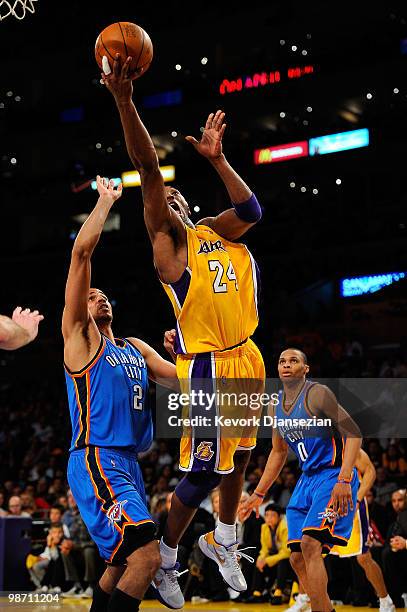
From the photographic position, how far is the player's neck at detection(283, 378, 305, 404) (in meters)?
7.87

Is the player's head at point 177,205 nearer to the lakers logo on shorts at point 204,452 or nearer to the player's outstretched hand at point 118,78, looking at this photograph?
the player's outstretched hand at point 118,78

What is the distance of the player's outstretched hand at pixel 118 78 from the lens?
4938mm

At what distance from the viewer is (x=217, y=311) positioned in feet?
17.9

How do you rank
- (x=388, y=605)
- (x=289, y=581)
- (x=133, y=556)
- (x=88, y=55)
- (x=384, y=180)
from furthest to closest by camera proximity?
(x=88, y=55) → (x=384, y=180) → (x=289, y=581) → (x=388, y=605) → (x=133, y=556)

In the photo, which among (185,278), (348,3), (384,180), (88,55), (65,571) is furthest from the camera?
(88,55)

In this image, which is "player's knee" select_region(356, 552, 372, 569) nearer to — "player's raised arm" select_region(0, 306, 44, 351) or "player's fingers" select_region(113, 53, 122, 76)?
"player's raised arm" select_region(0, 306, 44, 351)

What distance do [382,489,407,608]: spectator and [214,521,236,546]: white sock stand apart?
15.2 ft

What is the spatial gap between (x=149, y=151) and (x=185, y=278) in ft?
2.75

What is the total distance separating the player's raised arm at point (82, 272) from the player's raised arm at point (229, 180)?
0.66m

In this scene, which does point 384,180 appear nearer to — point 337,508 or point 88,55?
point 88,55

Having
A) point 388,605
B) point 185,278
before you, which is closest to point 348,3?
point 388,605

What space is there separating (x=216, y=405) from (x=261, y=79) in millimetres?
22738

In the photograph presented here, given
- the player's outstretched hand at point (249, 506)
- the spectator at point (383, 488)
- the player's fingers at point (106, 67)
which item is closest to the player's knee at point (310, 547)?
the player's outstretched hand at point (249, 506)

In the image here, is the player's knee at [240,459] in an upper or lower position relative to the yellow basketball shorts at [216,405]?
lower
